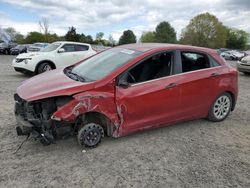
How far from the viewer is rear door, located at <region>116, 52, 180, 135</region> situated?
398 cm

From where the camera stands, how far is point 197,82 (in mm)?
4695

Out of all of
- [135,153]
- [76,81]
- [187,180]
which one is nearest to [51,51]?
[76,81]

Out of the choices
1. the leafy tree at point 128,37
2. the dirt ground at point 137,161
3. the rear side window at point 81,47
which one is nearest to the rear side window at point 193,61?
the dirt ground at point 137,161

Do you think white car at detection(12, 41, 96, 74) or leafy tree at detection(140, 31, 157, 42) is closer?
white car at detection(12, 41, 96, 74)

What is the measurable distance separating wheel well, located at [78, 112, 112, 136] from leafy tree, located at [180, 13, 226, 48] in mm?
75765

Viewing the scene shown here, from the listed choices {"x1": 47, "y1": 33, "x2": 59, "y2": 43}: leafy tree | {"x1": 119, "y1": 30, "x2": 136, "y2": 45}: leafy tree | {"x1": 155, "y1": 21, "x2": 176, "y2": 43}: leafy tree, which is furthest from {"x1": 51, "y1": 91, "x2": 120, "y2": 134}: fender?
{"x1": 119, "y1": 30, "x2": 136, "y2": 45}: leafy tree

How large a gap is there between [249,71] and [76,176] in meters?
11.9

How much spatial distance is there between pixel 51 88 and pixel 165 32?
79950mm

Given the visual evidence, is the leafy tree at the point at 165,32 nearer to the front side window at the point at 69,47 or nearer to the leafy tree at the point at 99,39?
the leafy tree at the point at 99,39

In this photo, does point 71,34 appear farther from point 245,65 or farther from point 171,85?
point 171,85

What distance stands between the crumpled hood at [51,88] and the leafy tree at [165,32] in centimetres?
7731

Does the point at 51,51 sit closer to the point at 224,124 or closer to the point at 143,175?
the point at 224,124

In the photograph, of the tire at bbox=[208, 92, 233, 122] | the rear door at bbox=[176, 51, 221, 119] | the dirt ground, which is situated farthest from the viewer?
the tire at bbox=[208, 92, 233, 122]

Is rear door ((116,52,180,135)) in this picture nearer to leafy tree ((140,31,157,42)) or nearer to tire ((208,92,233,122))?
tire ((208,92,233,122))
